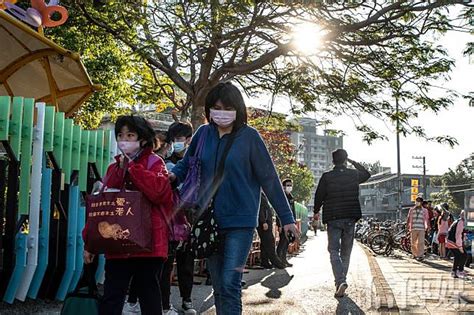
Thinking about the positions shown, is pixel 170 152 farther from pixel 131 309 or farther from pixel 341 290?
pixel 341 290

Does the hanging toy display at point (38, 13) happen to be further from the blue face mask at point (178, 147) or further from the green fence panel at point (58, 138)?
the blue face mask at point (178, 147)

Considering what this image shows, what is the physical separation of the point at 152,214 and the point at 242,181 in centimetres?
59

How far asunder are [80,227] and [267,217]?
414 centimetres

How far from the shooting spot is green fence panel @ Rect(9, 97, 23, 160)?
4891mm

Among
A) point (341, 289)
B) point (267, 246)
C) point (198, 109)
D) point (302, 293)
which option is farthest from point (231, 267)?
point (198, 109)

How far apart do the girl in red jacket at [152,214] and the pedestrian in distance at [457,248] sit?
879 centimetres

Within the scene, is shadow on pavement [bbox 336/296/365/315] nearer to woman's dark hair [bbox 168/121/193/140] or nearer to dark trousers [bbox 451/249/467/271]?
woman's dark hair [bbox 168/121/193/140]

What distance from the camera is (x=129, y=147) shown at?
147 inches

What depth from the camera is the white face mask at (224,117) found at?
3805 millimetres

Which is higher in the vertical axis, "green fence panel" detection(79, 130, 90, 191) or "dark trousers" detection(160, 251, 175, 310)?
"green fence panel" detection(79, 130, 90, 191)

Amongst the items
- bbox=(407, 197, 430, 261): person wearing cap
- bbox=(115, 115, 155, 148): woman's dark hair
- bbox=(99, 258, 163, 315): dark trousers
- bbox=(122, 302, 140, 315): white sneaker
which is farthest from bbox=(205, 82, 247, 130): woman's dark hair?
bbox=(407, 197, 430, 261): person wearing cap

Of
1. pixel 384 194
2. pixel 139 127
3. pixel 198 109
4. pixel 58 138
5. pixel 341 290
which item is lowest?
pixel 341 290

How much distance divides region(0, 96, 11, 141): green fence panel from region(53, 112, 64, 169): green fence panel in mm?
570

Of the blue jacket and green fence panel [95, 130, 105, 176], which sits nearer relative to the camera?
the blue jacket
